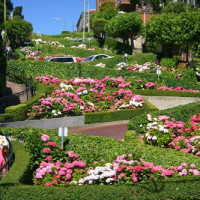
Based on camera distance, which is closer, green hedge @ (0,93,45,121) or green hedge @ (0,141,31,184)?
green hedge @ (0,141,31,184)

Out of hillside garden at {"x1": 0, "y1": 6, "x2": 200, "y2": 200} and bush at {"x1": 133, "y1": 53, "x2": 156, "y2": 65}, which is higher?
bush at {"x1": 133, "y1": 53, "x2": 156, "y2": 65}

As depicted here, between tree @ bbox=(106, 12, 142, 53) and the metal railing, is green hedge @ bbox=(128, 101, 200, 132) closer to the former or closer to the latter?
the metal railing

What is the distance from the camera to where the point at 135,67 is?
31.5 metres

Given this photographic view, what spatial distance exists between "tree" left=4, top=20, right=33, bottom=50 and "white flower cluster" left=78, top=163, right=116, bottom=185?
5100 centimetres

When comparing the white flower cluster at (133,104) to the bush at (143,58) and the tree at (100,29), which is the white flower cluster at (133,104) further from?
the tree at (100,29)

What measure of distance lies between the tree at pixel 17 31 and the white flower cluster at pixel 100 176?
5100cm

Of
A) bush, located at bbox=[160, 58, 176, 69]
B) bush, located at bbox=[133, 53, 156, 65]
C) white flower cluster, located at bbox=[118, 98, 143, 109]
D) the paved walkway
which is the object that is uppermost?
bush, located at bbox=[133, 53, 156, 65]

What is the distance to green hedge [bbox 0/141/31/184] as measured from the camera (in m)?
9.52

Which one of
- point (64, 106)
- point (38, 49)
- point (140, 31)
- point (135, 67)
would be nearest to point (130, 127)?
point (64, 106)

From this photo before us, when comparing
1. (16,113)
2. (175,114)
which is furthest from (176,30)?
(16,113)

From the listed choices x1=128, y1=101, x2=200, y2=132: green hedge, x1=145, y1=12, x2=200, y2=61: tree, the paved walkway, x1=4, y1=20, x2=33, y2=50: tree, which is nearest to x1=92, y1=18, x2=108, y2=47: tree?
x1=4, y1=20, x2=33, y2=50: tree

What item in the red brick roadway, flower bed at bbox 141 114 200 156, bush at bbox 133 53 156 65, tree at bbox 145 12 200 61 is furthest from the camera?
bush at bbox 133 53 156 65

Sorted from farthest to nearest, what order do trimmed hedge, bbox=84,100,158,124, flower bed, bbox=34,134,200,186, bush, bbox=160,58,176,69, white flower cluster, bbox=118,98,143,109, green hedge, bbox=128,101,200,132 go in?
bush, bbox=160,58,176,69 → white flower cluster, bbox=118,98,143,109 → trimmed hedge, bbox=84,100,158,124 → green hedge, bbox=128,101,200,132 → flower bed, bbox=34,134,200,186

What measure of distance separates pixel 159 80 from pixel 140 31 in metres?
25.6
